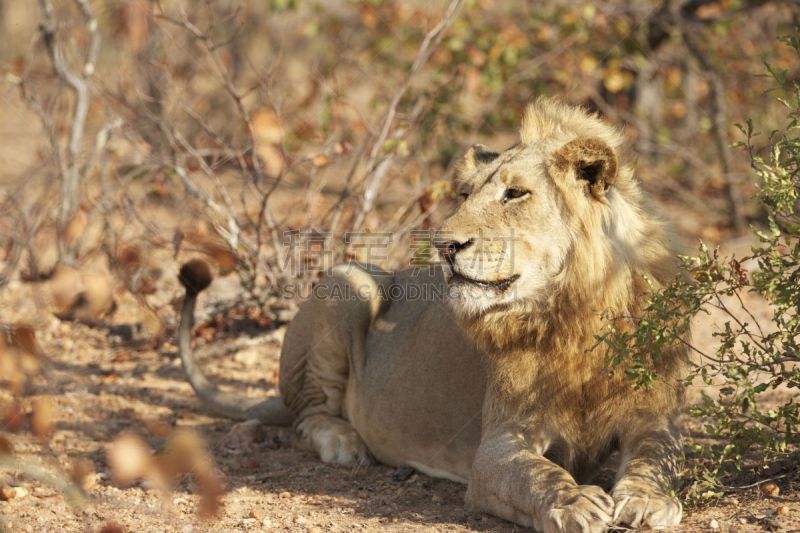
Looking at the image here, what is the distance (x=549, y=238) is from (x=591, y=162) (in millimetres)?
353

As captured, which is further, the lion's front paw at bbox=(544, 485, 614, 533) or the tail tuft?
the tail tuft

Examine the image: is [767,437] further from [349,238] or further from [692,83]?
[692,83]

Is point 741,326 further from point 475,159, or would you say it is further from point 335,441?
point 335,441

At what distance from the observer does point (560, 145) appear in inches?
176

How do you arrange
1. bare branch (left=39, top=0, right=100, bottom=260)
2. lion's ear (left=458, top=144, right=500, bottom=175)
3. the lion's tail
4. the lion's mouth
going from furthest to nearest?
bare branch (left=39, top=0, right=100, bottom=260)
the lion's tail
lion's ear (left=458, top=144, right=500, bottom=175)
the lion's mouth

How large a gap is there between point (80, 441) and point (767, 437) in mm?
3692

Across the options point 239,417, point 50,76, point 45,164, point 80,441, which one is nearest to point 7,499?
point 80,441

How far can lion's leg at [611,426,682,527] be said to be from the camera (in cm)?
379

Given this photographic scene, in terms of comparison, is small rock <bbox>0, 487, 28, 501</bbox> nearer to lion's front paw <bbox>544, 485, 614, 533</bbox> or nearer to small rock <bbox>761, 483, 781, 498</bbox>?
lion's front paw <bbox>544, 485, 614, 533</bbox>

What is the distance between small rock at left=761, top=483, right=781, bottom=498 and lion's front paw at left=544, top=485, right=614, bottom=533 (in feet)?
2.47

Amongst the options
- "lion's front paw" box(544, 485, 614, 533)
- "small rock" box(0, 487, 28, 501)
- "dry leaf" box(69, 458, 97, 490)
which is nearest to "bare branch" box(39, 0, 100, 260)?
"dry leaf" box(69, 458, 97, 490)

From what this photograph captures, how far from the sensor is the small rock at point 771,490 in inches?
162

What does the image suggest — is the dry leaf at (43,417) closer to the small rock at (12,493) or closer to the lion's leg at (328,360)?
the small rock at (12,493)

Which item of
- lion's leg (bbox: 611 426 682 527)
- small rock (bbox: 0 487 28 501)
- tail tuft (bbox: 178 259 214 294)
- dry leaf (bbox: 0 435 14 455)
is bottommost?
small rock (bbox: 0 487 28 501)
